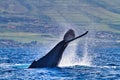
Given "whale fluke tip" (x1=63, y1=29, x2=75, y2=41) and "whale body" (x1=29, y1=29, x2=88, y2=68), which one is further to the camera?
"whale body" (x1=29, y1=29, x2=88, y2=68)

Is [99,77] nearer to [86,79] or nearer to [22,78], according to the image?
[86,79]

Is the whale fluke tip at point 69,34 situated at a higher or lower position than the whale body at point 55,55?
higher

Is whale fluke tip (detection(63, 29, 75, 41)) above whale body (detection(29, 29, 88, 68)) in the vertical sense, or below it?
above

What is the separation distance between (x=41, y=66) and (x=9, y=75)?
5.08 m

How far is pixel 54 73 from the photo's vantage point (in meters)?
50.4

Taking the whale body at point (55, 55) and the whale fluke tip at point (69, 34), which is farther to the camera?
Result: the whale body at point (55, 55)

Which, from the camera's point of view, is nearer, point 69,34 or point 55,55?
point 69,34

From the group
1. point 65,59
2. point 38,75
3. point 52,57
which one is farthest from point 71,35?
point 65,59

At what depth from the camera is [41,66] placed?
180ft

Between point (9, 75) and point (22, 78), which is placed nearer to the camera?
point (22, 78)

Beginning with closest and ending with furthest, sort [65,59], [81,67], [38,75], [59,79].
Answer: [59,79] < [38,75] < [81,67] < [65,59]

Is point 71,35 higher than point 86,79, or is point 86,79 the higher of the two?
point 71,35

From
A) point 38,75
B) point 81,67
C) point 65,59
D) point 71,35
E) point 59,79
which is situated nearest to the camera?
point 59,79

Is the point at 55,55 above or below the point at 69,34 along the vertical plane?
below
